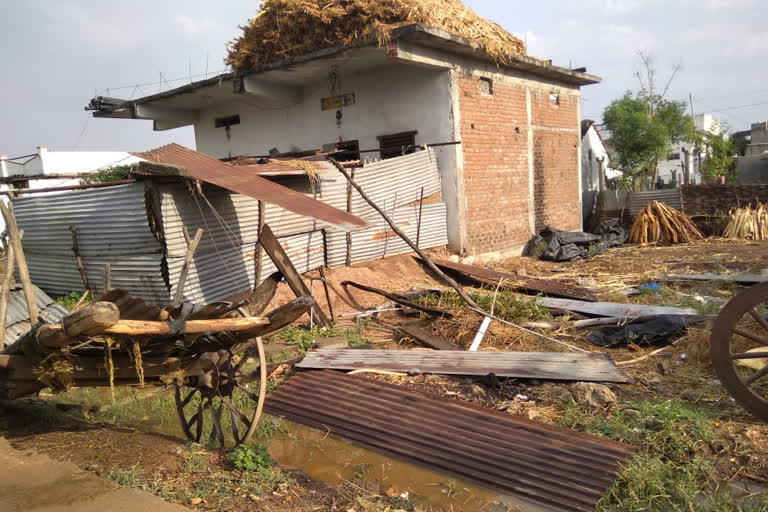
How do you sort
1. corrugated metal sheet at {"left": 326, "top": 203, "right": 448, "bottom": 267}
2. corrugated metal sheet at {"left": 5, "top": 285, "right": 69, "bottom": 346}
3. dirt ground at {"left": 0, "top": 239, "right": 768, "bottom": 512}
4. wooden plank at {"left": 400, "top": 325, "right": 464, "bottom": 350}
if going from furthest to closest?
corrugated metal sheet at {"left": 326, "top": 203, "right": 448, "bottom": 267} < wooden plank at {"left": 400, "top": 325, "right": 464, "bottom": 350} < corrugated metal sheet at {"left": 5, "top": 285, "right": 69, "bottom": 346} < dirt ground at {"left": 0, "top": 239, "right": 768, "bottom": 512}

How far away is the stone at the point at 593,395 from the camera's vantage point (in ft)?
14.8

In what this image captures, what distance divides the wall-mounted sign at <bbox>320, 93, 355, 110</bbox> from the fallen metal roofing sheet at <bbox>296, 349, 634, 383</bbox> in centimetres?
715

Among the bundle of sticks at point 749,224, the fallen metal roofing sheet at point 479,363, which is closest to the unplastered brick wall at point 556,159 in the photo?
the bundle of sticks at point 749,224

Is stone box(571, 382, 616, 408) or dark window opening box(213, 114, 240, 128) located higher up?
dark window opening box(213, 114, 240, 128)

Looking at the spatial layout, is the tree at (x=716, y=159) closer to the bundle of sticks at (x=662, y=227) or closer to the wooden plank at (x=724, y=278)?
the bundle of sticks at (x=662, y=227)

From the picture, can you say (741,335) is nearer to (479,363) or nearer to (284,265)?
(479,363)

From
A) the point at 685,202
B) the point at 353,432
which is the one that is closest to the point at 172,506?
the point at 353,432

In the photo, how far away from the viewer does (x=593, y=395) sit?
15.0 ft

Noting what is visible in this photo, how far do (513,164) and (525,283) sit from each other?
15.4 feet

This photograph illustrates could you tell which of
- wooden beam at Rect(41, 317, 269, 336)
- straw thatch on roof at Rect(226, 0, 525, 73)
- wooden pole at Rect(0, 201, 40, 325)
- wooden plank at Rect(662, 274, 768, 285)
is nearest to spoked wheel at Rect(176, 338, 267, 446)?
wooden beam at Rect(41, 317, 269, 336)

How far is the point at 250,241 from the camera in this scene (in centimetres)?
790

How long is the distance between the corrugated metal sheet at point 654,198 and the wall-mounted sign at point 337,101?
1007cm

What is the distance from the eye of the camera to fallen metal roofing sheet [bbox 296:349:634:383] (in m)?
5.03

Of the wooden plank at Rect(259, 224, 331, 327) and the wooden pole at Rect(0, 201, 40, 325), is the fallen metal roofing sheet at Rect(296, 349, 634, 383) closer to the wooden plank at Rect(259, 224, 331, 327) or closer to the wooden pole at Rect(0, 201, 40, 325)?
the wooden plank at Rect(259, 224, 331, 327)
